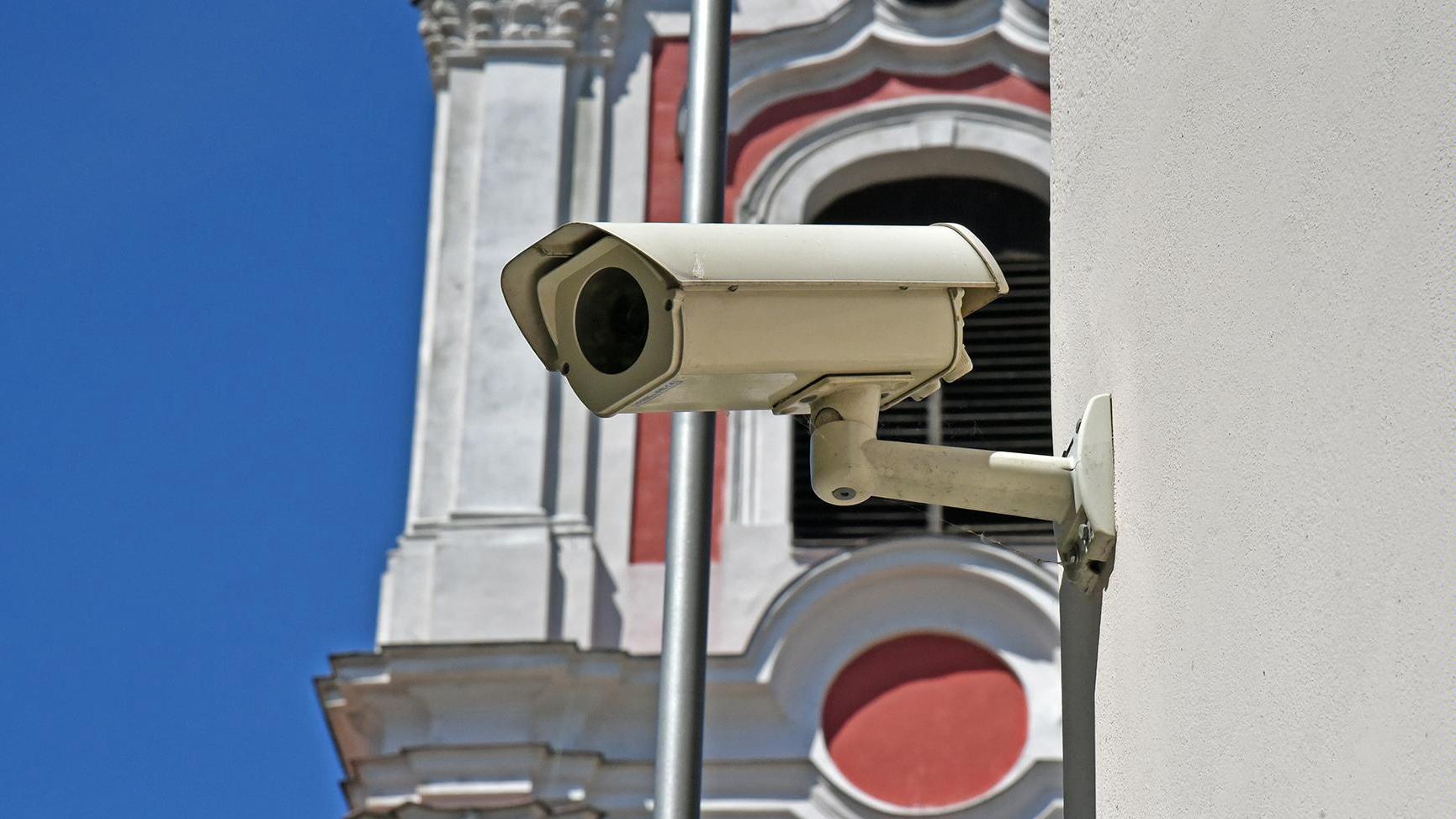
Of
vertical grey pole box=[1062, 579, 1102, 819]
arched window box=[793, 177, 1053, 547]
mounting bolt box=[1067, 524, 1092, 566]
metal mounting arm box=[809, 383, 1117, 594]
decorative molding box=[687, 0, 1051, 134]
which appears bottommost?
vertical grey pole box=[1062, 579, 1102, 819]

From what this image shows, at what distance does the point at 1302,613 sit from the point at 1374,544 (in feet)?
0.60

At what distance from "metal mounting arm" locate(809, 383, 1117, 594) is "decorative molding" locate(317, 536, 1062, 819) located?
32.8 feet

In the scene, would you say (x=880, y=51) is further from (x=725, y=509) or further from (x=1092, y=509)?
(x=1092, y=509)

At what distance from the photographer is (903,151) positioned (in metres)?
15.1

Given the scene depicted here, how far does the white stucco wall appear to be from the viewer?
2.29 metres

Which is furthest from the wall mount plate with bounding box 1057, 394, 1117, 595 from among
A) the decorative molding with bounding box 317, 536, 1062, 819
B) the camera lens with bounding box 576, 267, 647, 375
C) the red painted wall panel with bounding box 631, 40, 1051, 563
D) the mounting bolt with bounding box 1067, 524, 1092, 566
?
the red painted wall panel with bounding box 631, 40, 1051, 563

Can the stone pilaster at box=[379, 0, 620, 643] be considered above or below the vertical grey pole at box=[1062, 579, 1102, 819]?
above

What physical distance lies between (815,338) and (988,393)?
11.1m

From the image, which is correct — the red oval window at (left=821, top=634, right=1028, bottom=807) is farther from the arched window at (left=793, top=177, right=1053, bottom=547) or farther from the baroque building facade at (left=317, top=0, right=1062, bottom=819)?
the arched window at (left=793, top=177, right=1053, bottom=547)

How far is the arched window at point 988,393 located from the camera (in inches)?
553

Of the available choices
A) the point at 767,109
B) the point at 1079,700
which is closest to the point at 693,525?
the point at 1079,700

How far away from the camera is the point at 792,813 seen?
533 inches

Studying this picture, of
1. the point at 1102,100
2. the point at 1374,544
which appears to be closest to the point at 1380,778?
the point at 1374,544

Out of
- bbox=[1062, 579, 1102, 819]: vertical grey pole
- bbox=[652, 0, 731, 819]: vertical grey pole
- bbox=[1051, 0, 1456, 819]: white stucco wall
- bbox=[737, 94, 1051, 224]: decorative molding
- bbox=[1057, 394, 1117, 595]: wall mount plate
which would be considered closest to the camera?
bbox=[1051, 0, 1456, 819]: white stucco wall
